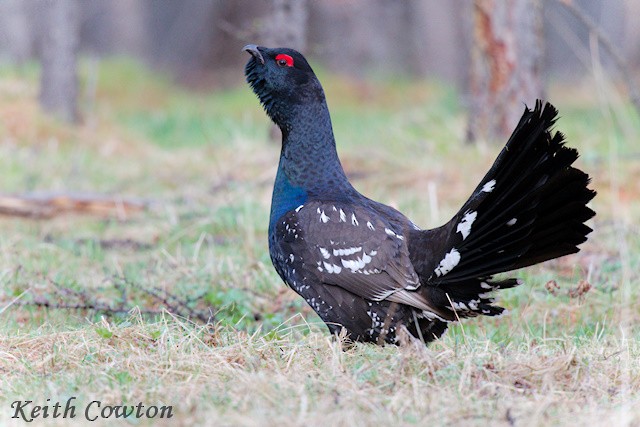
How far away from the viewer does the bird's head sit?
14.9ft

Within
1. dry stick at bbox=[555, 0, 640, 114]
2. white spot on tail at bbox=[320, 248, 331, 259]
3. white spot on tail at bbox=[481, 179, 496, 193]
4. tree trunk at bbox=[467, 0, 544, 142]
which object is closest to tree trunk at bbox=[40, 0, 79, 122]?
tree trunk at bbox=[467, 0, 544, 142]

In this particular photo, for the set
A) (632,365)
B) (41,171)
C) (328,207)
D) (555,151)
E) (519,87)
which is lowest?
(41,171)

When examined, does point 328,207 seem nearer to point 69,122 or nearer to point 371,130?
point 371,130

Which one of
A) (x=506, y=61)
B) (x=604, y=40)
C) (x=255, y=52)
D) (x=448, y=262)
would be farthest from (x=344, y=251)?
(x=506, y=61)

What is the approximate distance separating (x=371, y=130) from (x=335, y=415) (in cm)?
871

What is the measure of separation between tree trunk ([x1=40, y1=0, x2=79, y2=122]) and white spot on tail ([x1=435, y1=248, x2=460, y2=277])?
860 centimetres

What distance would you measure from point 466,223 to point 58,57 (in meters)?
8.97

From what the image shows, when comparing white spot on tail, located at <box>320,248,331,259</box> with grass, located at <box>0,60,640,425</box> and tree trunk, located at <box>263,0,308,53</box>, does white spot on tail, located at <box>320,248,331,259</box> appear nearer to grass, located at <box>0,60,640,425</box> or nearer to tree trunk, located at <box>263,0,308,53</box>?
grass, located at <box>0,60,640,425</box>

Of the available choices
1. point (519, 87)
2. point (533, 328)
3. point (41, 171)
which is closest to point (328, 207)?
point (533, 328)

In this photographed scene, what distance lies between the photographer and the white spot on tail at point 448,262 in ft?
12.6

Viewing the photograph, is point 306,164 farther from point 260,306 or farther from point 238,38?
point 238,38

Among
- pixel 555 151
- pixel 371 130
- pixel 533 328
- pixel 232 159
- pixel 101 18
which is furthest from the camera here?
pixel 101 18

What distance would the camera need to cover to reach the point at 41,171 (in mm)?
8766

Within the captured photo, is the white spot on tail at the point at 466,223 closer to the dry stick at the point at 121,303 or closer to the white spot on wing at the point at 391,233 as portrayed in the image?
the white spot on wing at the point at 391,233
